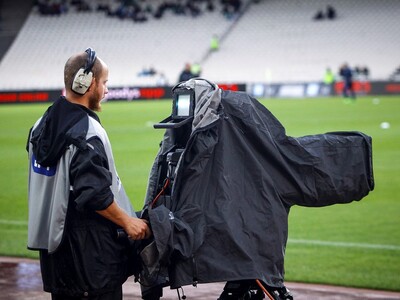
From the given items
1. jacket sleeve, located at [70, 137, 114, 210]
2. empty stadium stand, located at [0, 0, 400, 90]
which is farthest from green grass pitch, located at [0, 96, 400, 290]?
empty stadium stand, located at [0, 0, 400, 90]

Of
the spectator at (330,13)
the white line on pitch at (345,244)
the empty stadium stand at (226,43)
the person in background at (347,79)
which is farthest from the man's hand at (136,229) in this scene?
the spectator at (330,13)

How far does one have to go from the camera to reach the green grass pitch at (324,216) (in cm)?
848

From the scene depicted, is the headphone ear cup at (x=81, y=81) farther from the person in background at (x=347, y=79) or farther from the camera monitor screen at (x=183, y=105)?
the person in background at (x=347, y=79)

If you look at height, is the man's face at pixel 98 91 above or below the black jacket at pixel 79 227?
above

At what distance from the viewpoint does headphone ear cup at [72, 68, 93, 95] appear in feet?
14.6

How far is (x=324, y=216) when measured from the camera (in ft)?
38.0

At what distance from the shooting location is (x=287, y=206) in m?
4.75

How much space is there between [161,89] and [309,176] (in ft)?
118

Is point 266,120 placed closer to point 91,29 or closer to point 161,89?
point 161,89

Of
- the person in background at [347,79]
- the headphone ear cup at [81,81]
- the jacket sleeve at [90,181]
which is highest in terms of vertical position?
the headphone ear cup at [81,81]

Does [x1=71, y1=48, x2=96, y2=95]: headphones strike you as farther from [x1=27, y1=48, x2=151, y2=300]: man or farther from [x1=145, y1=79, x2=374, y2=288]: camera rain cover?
[x1=145, y1=79, x2=374, y2=288]: camera rain cover

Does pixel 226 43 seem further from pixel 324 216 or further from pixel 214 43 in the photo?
pixel 324 216

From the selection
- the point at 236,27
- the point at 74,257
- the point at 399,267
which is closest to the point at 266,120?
the point at 74,257

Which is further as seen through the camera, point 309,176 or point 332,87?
point 332,87
